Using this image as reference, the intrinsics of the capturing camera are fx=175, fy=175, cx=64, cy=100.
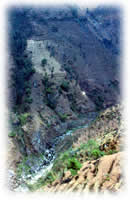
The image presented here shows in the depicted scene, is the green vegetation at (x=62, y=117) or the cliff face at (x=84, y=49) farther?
the cliff face at (x=84, y=49)

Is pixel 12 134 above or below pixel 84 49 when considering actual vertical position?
below

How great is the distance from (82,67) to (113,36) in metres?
36.8

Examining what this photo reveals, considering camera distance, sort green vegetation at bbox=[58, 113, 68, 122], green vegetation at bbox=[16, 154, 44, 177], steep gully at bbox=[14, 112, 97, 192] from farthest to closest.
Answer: green vegetation at bbox=[58, 113, 68, 122]
green vegetation at bbox=[16, 154, 44, 177]
steep gully at bbox=[14, 112, 97, 192]

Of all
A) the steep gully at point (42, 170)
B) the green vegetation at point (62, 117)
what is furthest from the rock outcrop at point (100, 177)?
the green vegetation at point (62, 117)

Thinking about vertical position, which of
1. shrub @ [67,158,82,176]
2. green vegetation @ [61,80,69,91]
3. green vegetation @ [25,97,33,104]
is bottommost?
shrub @ [67,158,82,176]

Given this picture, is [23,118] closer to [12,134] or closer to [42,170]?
[12,134]

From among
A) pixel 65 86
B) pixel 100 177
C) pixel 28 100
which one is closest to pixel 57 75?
pixel 65 86

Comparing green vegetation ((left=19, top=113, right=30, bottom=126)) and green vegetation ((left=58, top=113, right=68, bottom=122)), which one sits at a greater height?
green vegetation ((left=19, top=113, right=30, bottom=126))

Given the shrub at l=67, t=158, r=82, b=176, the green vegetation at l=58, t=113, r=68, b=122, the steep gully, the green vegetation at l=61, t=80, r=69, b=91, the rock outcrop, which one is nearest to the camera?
the rock outcrop

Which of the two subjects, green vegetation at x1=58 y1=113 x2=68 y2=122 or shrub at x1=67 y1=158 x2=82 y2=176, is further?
green vegetation at x1=58 y1=113 x2=68 y2=122

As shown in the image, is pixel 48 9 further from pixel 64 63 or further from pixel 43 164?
pixel 43 164

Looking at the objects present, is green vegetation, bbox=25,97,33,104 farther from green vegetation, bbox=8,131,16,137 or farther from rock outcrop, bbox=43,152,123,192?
rock outcrop, bbox=43,152,123,192

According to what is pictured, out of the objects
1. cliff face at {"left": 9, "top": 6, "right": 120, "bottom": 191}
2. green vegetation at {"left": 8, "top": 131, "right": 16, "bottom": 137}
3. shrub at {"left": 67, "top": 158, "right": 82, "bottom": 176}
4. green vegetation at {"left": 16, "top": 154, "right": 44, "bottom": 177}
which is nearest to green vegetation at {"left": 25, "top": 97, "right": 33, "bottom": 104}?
cliff face at {"left": 9, "top": 6, "right": 120, "bottom": 191}

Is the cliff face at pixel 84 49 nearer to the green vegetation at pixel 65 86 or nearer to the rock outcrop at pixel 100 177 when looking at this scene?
the green vegetation at pixel 65 86
